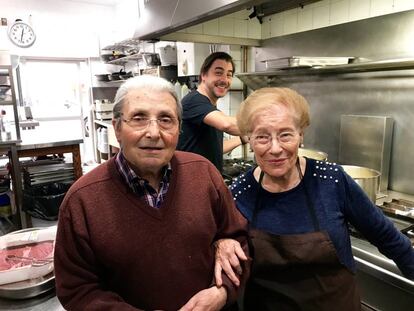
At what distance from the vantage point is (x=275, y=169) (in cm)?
100

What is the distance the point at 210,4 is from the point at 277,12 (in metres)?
1.16

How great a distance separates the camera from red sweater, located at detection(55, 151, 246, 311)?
0.80 meters

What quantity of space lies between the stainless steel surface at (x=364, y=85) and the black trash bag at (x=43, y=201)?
1.98 m

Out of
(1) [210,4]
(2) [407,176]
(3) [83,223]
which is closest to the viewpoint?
(3) [83,223]

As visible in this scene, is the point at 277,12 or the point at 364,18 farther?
the point at 277,12

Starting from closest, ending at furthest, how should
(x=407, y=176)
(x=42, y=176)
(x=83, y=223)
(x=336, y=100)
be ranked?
(x=83, y=223) → (x=407, y=176) → (x=336, y=100) → (x=42, y=176)

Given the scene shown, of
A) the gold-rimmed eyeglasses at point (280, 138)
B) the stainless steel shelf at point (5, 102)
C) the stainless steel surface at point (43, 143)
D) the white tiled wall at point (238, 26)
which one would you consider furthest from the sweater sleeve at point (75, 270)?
the stainless steel shelf at point (5, 102)

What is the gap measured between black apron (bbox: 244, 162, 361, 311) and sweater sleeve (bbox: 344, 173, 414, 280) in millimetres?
129

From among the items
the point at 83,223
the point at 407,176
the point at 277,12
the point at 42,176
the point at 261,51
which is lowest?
the point at 42,176

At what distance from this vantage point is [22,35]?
5.09 m

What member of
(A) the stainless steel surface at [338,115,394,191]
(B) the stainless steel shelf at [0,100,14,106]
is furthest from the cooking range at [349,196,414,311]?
(B) the stainless steel shelf at [0,100,14,106]

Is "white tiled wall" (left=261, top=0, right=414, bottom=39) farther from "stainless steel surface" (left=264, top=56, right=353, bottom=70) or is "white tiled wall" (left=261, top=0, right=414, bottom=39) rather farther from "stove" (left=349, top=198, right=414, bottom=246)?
"stove" (left=349, top=198, right=414, bottom=246)

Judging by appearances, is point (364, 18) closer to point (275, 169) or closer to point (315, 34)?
point (315, 34)

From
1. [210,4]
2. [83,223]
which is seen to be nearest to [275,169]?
[83,223]
